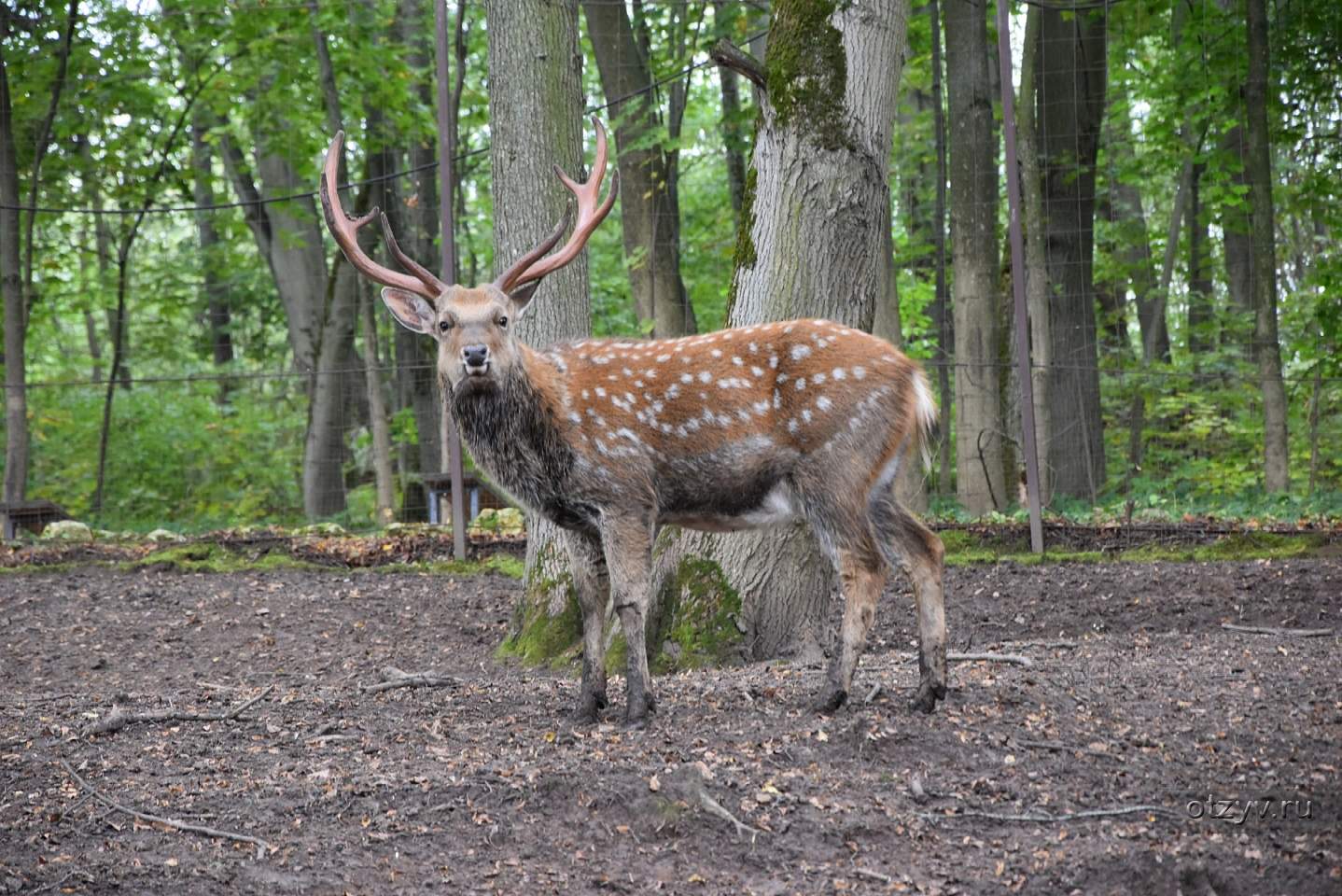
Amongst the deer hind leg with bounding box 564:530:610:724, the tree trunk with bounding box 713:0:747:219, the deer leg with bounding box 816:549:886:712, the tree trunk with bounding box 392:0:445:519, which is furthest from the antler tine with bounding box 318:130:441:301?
the tree trunk with bounding box 713:0:747:219

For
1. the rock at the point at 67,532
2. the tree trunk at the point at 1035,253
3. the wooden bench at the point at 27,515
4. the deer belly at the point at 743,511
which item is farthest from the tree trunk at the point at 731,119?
the deer belly at the point at 743,511

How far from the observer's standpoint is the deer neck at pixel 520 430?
19.2 feet

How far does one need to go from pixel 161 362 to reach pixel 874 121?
62.6ft

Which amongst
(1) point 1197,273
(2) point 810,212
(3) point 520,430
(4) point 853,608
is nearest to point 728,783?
(4) point 853,608

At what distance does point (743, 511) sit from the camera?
5969mm

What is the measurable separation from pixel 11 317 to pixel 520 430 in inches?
378

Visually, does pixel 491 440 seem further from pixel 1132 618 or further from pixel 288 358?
pixel 288 358

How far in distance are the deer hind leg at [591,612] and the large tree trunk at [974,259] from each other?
23.7 feet

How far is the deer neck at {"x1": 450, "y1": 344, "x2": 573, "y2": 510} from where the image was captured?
19.2 ft

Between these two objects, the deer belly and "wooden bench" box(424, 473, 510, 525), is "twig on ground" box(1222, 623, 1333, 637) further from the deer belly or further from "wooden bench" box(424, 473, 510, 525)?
"wooden bench" box(424, 473, 510, 525)

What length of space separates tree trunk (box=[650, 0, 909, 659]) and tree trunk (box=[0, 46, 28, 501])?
817 cm

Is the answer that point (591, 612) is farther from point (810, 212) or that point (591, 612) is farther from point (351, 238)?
point (810, 212)

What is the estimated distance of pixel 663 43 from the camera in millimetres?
17469

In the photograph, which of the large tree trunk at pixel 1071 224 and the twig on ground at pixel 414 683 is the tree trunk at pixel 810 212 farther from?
the large tree trunk at pixel 1071 224
